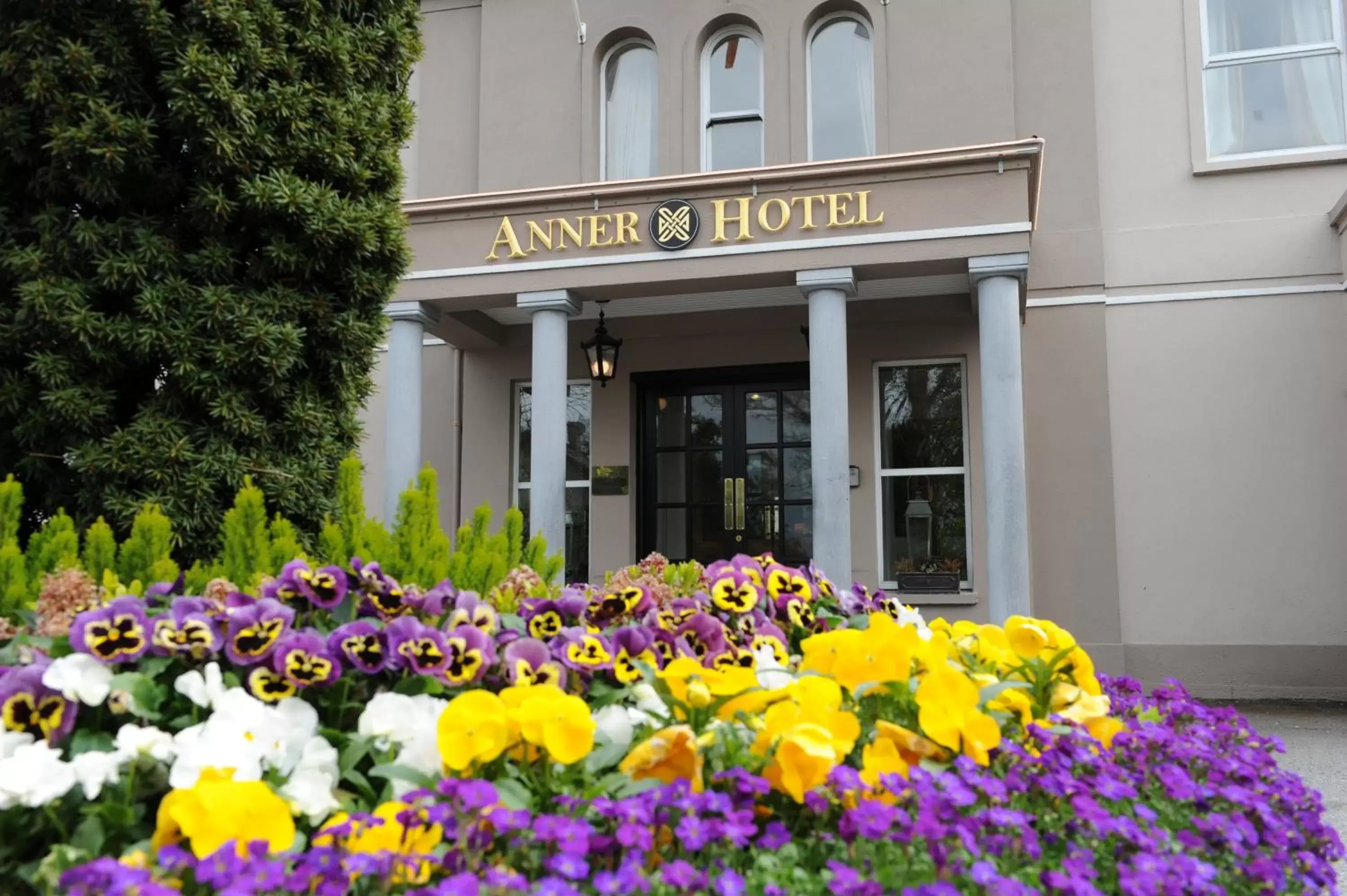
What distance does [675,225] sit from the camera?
7238 mm

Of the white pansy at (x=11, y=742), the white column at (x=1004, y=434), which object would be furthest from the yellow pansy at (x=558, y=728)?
the white column at (x=1004, y=434)

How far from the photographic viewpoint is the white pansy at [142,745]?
1403mm

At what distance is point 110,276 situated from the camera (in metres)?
3.25

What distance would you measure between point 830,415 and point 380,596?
17.1 ft

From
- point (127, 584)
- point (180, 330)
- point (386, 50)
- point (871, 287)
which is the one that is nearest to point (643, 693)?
point (127, 584)

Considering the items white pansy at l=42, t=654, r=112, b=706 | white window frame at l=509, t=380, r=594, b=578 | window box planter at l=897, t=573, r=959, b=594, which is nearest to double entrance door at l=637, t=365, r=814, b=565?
white window frame at l=509, t=380, r=594, b=578

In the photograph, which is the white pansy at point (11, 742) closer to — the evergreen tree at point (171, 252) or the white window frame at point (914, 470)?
the evergreen tree at point (171, 252)

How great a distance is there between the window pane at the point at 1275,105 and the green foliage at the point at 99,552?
8947 millimetres

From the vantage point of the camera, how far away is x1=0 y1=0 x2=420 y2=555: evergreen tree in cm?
324

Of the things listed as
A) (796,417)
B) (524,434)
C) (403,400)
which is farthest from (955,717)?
(524,434)

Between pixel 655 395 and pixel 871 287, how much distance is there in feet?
7.81

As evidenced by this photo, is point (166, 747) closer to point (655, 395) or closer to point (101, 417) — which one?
point (101, 417)

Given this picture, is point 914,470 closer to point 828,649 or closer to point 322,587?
point 828,649

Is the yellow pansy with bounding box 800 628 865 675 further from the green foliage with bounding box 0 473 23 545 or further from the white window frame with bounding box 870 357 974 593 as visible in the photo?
the white window frame with bounding box 870 357 974 593
